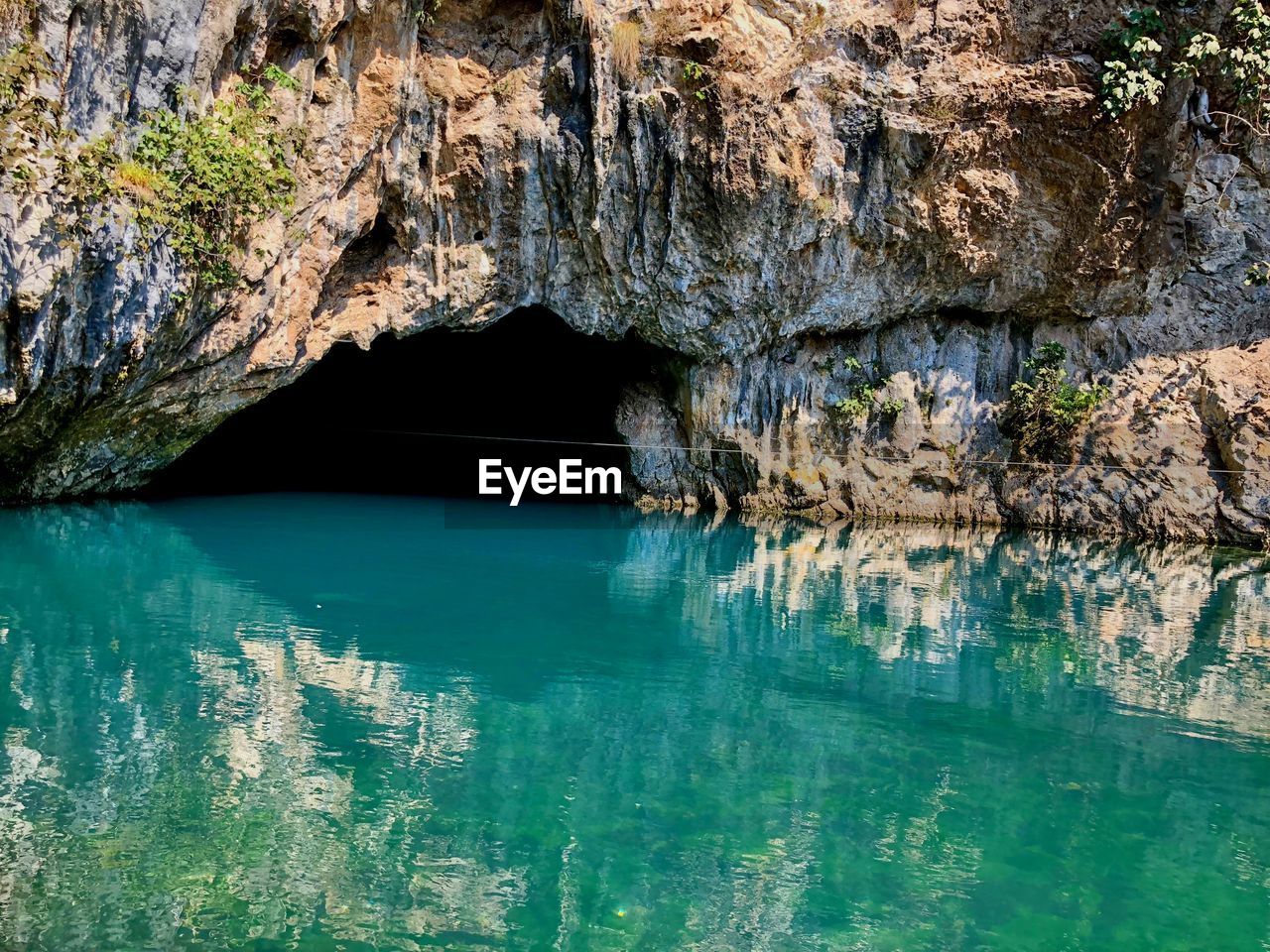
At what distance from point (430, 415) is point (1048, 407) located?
599 inches

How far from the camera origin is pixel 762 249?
17859mm

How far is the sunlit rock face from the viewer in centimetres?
1466

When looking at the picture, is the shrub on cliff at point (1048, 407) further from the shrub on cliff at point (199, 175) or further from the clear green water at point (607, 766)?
the shrub on cliff at point (199, 175)

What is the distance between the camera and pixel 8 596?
→ 9719 mm

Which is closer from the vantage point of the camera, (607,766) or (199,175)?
(607,766)

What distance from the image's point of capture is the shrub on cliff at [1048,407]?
19.4 m

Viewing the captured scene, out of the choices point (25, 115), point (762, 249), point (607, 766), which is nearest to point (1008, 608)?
point (607, 766)

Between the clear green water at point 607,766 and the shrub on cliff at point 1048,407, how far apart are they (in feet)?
26.7

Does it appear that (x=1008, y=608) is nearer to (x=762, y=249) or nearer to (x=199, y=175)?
(x=762, y=249)

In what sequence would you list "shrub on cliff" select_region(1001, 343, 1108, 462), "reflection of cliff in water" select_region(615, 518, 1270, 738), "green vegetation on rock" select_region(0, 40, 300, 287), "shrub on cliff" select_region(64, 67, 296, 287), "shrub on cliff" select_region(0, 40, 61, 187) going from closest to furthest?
"reflection of cliff in water" select_region(615, 518, 1270, 738) < "shrub on cliff" select_region(0, 40, 61, 187) < "green vegetation on rock" select_region(0, 40, 300, 287) < "shrub on cliff" select_region(64, 67, 296, 287) < "shrub on cliff" select_region(1001, 343, 1108, 462)

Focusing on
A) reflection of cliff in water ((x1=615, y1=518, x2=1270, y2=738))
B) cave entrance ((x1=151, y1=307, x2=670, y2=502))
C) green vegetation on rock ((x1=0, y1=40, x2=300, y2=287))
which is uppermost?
green vegetation on rock ((x1=0, y1=40, x2=300, y2=287))

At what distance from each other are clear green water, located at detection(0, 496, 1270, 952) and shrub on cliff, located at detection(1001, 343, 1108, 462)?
26.7 ft

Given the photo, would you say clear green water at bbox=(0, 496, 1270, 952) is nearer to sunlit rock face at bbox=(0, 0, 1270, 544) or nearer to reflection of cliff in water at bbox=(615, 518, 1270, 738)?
reflection of cliff in water at bbox=(615, 518, 1270, 738)

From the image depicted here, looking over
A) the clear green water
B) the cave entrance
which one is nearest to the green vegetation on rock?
the clear green water
